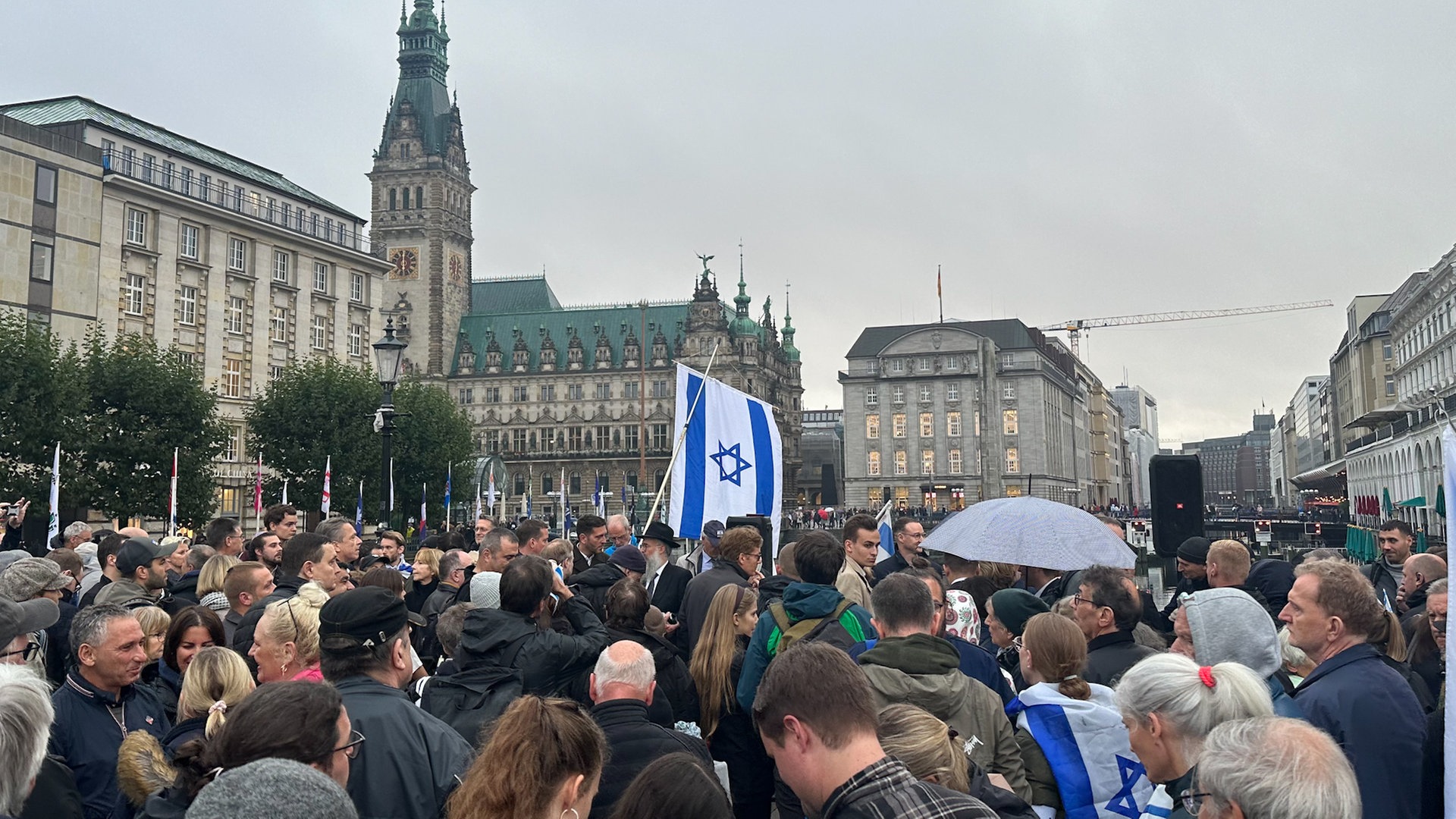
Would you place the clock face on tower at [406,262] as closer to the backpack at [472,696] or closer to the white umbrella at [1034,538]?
the white umbrella at [1034,538]

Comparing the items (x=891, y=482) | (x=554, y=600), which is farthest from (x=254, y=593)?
(x=891, y=482)

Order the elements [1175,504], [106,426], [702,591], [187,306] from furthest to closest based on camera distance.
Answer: [187,306] < [106,426] < [1175,504] < [702,591]

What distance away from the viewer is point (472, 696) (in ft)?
17.2

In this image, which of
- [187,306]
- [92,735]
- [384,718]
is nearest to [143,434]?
[187,306]

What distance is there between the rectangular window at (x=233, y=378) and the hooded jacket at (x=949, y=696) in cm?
5599

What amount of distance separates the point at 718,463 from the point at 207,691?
8432 mm

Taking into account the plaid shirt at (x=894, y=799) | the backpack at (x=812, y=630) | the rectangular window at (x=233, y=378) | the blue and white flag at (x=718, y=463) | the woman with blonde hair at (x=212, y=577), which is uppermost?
the rectangular window at (x=233, y=378)

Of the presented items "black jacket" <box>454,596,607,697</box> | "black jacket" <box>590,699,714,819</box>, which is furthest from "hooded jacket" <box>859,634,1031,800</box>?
"black jacket" <box>454,596,607,697</box>

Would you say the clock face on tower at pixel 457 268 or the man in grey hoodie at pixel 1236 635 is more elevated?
the clock face on tower at pixel 457 268

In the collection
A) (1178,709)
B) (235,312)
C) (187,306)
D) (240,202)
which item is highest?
(240,202)

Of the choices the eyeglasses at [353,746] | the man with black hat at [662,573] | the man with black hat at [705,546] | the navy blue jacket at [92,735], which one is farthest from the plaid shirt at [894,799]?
the man with black hat at [705,546]

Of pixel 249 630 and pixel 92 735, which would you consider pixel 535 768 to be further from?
pixel 249 630

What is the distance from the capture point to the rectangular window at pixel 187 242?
51.5 m

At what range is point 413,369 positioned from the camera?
3917 inches
